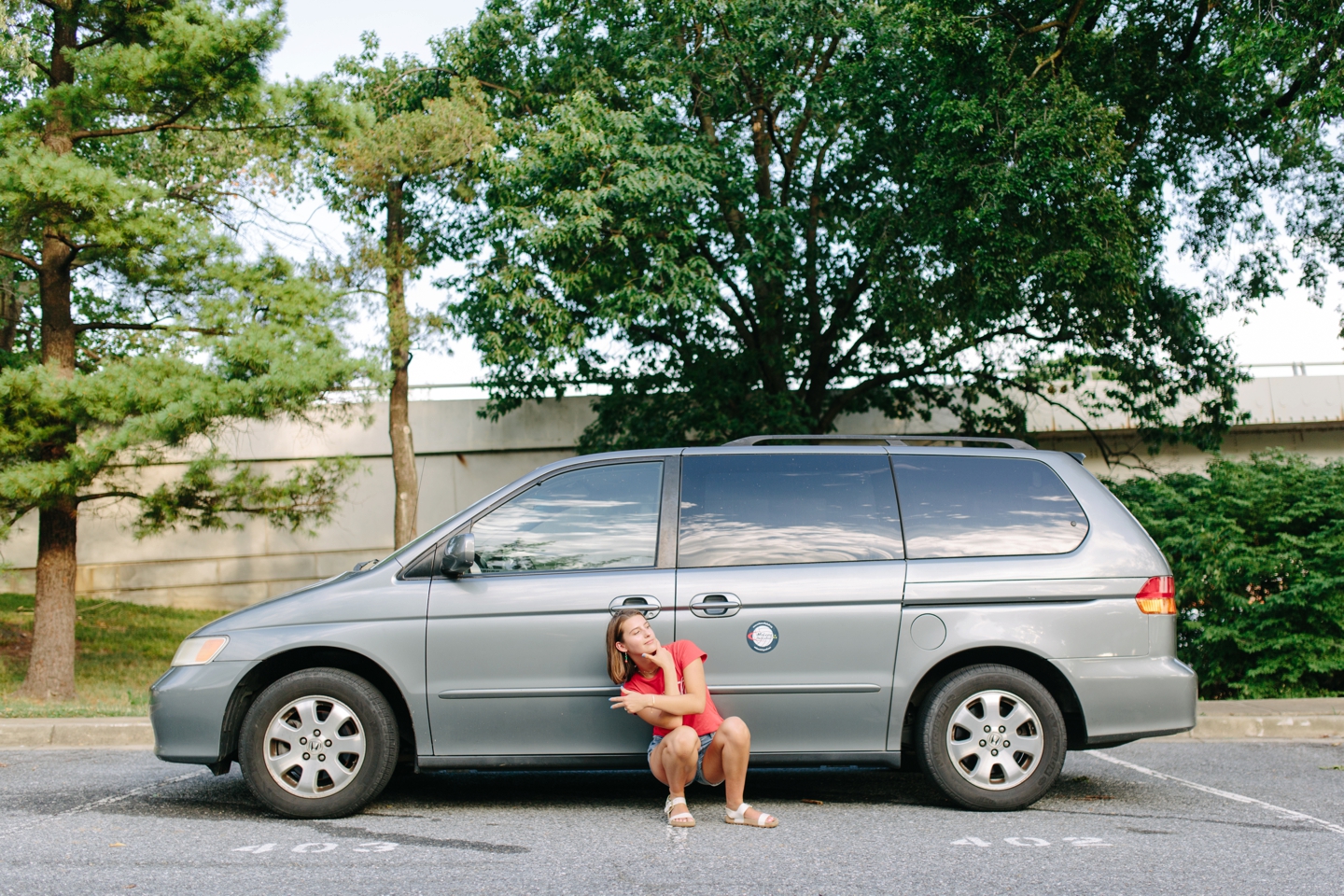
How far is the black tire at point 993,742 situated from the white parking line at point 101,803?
4.22 metres

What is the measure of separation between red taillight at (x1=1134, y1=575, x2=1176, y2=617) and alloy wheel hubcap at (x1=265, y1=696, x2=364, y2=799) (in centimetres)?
378

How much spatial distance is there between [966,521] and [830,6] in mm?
9707

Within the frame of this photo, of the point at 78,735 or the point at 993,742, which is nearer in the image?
the point at 993,742

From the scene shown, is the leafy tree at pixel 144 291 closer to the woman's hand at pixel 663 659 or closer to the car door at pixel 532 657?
the car door at pixel 532 657

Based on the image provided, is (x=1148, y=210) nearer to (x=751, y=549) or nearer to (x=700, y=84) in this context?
(x=700, y=84)

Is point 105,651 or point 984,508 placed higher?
point 984,508

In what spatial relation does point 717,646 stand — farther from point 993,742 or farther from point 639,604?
point 993,742

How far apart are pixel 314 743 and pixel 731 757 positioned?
6.46 feet

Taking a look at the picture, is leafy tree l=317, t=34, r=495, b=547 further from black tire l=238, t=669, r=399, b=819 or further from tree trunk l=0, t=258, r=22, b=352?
black tire l=238, t=669, r=399, b=819

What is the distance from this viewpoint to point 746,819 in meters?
4.56

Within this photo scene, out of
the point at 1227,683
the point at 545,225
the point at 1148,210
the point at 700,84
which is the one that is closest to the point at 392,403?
the point at 545,225

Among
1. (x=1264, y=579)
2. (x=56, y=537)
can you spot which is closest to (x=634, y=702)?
(x=1264, y=579)

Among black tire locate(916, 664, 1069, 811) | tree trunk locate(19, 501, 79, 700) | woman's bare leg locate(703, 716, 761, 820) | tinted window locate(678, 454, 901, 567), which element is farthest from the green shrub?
tree trunk locate(19, 501, 79, 700)

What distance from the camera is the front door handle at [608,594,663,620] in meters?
4.79
